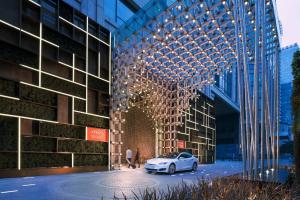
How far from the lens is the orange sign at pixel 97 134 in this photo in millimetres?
20750

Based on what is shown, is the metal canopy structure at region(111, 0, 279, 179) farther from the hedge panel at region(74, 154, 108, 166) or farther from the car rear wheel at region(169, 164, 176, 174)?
the car rear wheel at region(169, 164, 176, 174)

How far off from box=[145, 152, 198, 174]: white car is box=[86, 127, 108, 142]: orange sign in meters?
3.69

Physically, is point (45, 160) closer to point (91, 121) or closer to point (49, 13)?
point (91, 121)

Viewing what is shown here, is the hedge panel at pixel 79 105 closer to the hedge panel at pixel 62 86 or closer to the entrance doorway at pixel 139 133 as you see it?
the hedge panel at pixel 62 86

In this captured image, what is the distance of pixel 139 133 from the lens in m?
29.3

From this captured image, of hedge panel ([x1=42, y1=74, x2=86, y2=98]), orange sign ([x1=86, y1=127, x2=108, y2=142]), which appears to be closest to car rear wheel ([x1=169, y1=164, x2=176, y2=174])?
orange sign ([x1=86, y1=127, x2=108, y2=142])

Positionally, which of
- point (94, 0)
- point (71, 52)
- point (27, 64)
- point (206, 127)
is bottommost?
point (206, 127)

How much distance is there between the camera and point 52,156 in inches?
704

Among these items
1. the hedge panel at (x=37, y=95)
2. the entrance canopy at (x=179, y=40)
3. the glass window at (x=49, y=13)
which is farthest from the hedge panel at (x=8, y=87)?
the entrance canopy at (x=179, y=40)

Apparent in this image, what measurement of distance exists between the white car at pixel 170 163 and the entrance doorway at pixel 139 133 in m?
6.31

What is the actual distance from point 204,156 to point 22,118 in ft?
88.9

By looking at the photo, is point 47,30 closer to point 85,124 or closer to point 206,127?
point 85,124

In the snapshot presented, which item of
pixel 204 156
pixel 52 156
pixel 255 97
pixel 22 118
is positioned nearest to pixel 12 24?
pixel 22 118

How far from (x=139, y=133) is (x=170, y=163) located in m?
9.76
